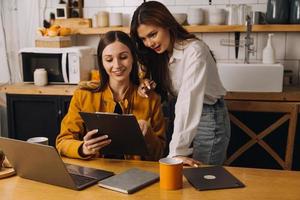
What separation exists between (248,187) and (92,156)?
676 mm

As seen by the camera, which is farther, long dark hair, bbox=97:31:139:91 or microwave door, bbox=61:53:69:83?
microwave door, bbox=61:53:69:83

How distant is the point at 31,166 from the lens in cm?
144

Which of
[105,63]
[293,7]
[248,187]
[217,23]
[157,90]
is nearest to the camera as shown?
[248,187]

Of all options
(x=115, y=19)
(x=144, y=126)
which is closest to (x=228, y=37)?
(x=115, y=19)

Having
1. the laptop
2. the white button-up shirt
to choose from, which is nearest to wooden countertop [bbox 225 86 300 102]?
the white button-up shirt

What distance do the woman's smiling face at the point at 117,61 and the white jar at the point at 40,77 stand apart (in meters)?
1.57

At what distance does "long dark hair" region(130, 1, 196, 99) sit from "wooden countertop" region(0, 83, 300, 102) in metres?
0.94

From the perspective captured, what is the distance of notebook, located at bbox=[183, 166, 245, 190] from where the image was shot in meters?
1.37

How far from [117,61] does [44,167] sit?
26.5 inches

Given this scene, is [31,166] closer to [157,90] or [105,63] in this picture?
[105,63]

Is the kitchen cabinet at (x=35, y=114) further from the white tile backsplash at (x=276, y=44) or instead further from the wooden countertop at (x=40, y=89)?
the white tile backsplash at (x=276, y=44)

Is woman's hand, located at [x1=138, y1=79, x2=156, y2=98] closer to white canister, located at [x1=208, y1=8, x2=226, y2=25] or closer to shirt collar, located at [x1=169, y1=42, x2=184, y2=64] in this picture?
shirt collar, located at [x1=169, y1=42, x2=184, y2=64]

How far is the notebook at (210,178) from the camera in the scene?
1368 mm

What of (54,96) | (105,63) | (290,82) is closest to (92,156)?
(105,63)
